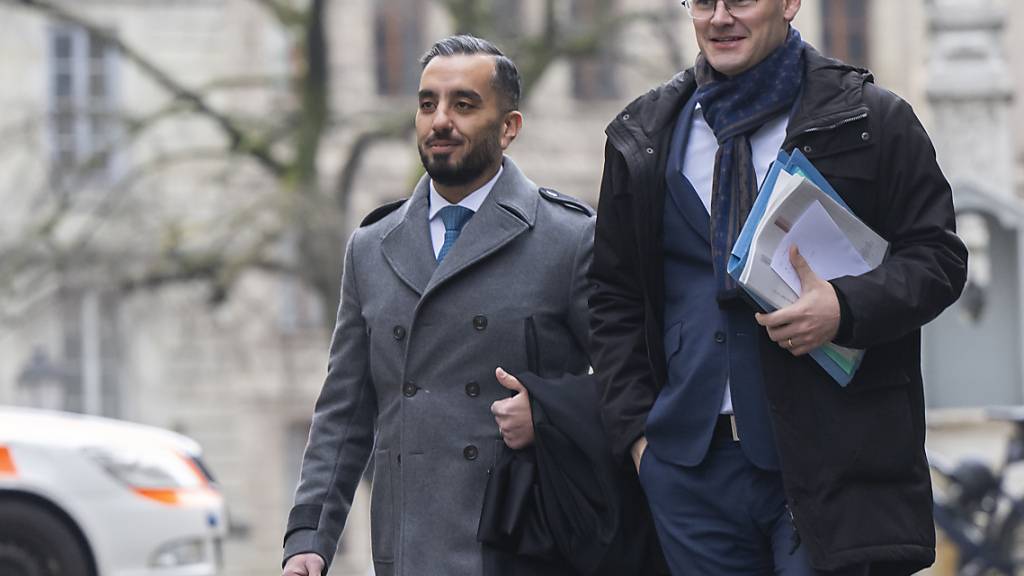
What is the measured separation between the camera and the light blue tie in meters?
5.56

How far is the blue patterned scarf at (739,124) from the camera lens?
4.86 meters

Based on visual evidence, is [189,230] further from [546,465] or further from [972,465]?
[546,465]

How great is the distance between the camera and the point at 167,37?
36812 millimetres

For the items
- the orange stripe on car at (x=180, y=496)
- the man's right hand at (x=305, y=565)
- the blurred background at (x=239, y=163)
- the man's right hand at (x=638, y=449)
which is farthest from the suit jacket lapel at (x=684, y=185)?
the blurred background at (x=239, y=163)

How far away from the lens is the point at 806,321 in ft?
15.3

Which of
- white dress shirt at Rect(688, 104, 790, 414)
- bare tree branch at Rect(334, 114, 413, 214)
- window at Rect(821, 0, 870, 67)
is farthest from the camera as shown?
window at Rect(821, 0, 870, 67)

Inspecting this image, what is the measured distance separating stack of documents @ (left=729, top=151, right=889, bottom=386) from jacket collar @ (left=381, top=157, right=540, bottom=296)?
0.84 meters

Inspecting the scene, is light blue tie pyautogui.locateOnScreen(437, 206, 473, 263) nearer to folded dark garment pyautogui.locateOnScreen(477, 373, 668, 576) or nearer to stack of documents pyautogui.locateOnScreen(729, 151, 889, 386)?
folded dark garment pyautogui.locateOnScreen(477, 373, 668, 576)

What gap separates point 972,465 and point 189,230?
12.3 meters

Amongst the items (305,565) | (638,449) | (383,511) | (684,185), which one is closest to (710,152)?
(684,185)

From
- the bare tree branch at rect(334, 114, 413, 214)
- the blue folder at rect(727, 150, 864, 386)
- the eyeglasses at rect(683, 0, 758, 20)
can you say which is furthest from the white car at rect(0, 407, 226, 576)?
the bare tree branch at rect(334, 114, 413, 214)

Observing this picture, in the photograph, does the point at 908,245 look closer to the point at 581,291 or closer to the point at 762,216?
the point at 762,216

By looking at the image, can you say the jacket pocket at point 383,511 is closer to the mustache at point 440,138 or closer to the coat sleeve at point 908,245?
the mustache at point 440,138

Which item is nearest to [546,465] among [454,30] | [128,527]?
[128,527]
